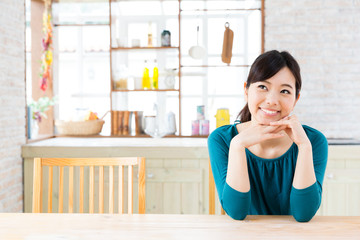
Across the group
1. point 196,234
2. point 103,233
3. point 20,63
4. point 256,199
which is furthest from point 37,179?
point 20,63

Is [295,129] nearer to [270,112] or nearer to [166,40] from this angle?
[270,112]

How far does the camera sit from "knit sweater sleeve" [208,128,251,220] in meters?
1.13

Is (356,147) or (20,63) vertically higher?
(20,63)

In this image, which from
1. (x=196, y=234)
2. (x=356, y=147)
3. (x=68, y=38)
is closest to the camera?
(x=196, y=234)

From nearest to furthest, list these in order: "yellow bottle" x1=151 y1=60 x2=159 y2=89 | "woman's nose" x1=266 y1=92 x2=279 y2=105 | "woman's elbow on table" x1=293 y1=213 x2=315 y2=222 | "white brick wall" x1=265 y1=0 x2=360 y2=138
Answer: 1. "woman's elbow on table" x1=293 y1=213 x2=315 y2=222
2. "woman's nose" x1=266 y1=92 x2=279 y2=105
3. "white brick wall" x1=265 y1=0 x2=360 y2=138
4. "yellow bottle" x1=151 y1=60 x2=159 y2=89

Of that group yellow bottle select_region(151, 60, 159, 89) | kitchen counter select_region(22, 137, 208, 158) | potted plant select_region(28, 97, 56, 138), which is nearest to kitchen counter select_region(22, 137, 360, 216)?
kitchen counter select_region(22, 137, 208, 158)

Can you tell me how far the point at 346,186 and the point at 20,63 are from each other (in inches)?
94.9

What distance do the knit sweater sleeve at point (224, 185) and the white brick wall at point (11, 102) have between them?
1.54 metres

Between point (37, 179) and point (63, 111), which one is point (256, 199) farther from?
point (63, 111)

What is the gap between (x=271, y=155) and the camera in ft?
4.43

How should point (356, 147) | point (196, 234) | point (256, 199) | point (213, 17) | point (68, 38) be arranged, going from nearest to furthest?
1. point (196, 234)
2. point (256, 199)
3. point (356, 147)
4. point (213, 17)
5. point (68, 38)

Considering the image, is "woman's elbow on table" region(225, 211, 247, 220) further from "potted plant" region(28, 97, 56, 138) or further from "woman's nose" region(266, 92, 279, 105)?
"potted plant" region(28, 97, 56, 138)

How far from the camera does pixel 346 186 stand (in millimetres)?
2443

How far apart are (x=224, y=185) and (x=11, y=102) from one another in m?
1.74
